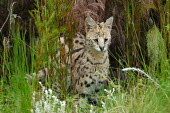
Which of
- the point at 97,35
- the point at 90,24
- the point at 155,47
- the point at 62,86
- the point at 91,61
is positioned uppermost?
the point at 90,24

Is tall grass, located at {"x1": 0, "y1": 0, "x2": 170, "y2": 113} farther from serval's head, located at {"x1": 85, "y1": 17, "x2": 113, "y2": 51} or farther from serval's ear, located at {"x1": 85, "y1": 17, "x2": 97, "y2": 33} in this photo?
serval's ear, located at {"x1": 85, "y1": 17, "x2": 97, "y2": 33}

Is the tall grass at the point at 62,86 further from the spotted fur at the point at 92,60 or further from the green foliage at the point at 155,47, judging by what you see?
the spotted fur at the point at 92,60

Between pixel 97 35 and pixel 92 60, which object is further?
pixel 92 60

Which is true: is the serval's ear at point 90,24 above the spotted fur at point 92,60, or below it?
above

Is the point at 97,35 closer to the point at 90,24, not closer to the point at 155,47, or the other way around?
the point at 90,24

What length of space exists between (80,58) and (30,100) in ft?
6.41

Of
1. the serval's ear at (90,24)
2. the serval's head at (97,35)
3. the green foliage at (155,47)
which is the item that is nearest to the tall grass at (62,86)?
the green foliage at (155,47)

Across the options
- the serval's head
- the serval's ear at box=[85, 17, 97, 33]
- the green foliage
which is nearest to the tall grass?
the green foliage

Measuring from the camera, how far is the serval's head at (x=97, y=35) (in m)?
5.81

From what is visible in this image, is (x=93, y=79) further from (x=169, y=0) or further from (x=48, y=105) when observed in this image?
(x=48, y=105)

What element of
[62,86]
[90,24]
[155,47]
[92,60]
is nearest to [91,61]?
[92,60]

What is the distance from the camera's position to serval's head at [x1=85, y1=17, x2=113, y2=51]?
19.1 ft

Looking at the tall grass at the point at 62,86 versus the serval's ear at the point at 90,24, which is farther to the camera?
the serval's ear at the point at 90,24

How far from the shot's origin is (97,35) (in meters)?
5.90
